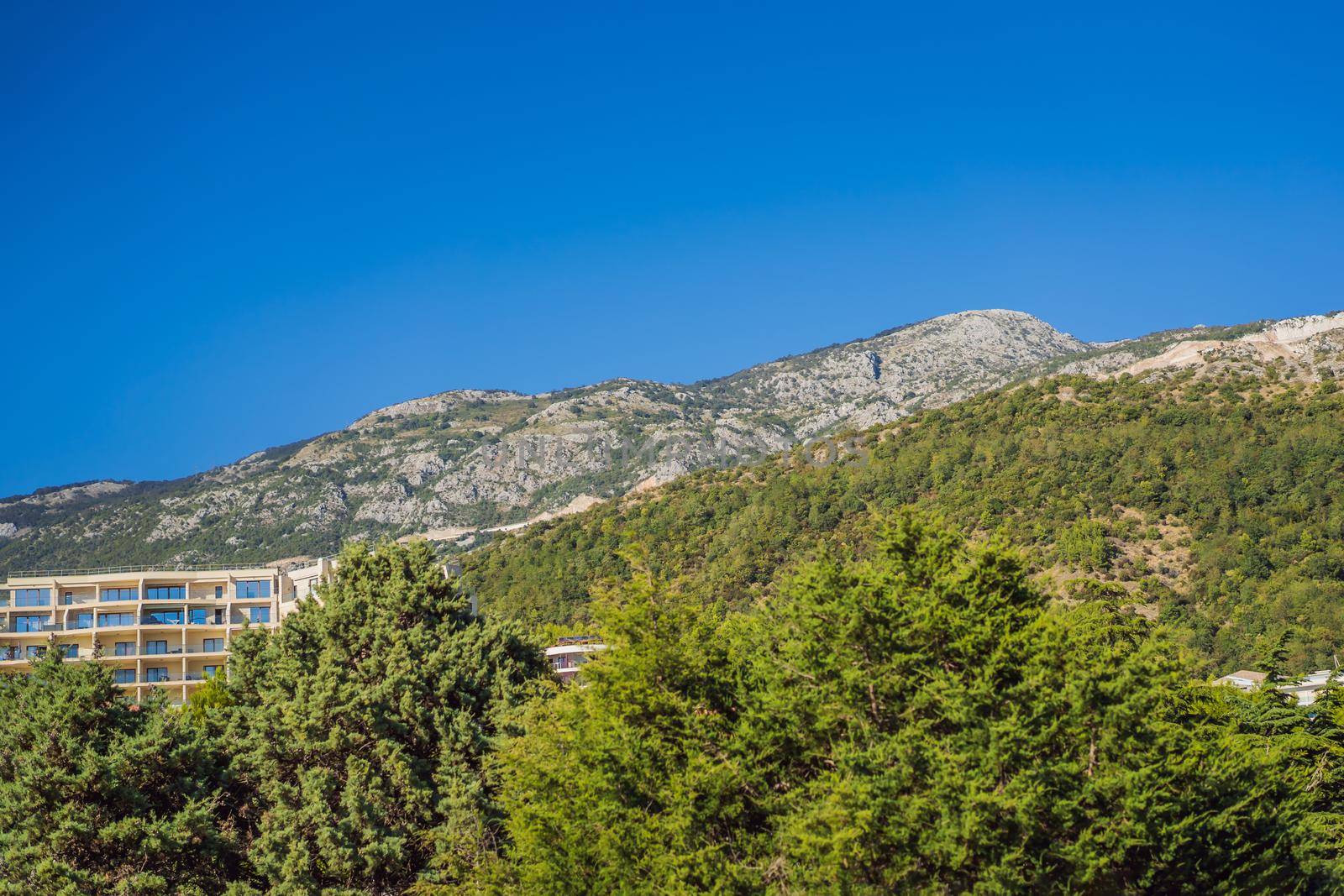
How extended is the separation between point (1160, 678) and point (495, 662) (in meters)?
17.6

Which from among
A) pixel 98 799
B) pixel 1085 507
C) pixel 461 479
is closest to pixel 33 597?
pixel 98 799

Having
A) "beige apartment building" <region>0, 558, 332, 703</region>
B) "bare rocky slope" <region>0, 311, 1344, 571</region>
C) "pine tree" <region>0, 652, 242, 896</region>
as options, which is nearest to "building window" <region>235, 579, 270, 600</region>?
"beige apartment building" <region>0, 558, 332, 703</region>

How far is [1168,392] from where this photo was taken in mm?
82438

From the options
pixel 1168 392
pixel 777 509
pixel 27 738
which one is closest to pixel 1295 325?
pixel 1168 392

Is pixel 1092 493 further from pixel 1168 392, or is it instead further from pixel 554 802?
pixel 554 802

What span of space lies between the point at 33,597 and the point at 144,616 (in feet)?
22.8

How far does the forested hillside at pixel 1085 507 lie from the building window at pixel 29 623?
88.4 ft

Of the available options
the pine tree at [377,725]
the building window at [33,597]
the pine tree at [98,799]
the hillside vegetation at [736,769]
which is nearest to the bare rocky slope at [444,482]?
the building window at [33,597]

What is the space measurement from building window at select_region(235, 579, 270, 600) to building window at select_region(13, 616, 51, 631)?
10.7 m

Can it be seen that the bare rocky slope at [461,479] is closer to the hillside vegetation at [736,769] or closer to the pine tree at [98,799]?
the hillside vegetation at [736,769]

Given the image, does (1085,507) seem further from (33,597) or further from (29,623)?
(29,623)

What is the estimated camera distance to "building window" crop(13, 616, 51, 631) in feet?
220

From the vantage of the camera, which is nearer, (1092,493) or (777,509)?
(1092,493)

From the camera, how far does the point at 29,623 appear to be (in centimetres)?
6725
